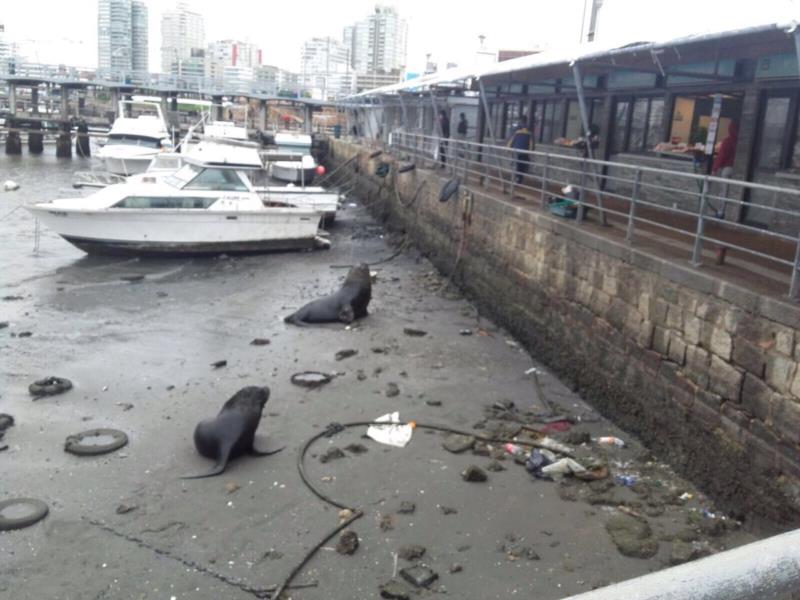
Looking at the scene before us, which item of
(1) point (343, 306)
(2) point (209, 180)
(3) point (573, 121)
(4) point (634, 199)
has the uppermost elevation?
(3) point (573, 121)

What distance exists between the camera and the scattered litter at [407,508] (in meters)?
6.23

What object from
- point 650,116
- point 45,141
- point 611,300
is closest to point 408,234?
point 650,116

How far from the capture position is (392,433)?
7.72 m

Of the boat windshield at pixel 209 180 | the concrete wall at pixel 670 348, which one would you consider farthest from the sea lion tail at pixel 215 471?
the boat windshield at pixel 209 180

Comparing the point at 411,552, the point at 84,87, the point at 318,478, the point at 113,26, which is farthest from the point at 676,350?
the point at 113,26

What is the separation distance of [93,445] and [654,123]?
11.5m

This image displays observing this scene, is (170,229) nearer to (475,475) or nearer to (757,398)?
(475,475)

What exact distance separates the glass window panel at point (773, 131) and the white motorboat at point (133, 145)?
26468mm

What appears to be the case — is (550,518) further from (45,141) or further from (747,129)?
(45,141)

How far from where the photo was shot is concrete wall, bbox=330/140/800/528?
5.84m

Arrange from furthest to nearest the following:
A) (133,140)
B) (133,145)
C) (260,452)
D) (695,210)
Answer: (133,140) < (133,145) < (695,210) < (260,452)

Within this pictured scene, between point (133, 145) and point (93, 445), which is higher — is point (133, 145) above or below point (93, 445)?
above

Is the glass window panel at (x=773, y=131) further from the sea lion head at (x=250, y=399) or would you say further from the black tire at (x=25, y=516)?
the black tire at (x=25, y=516)

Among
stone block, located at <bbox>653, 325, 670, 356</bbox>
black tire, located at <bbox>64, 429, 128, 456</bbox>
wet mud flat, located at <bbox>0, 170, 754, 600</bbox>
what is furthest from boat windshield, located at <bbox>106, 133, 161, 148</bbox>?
stone block, located at <bbox>653, 325, 670, 356</bbox>
